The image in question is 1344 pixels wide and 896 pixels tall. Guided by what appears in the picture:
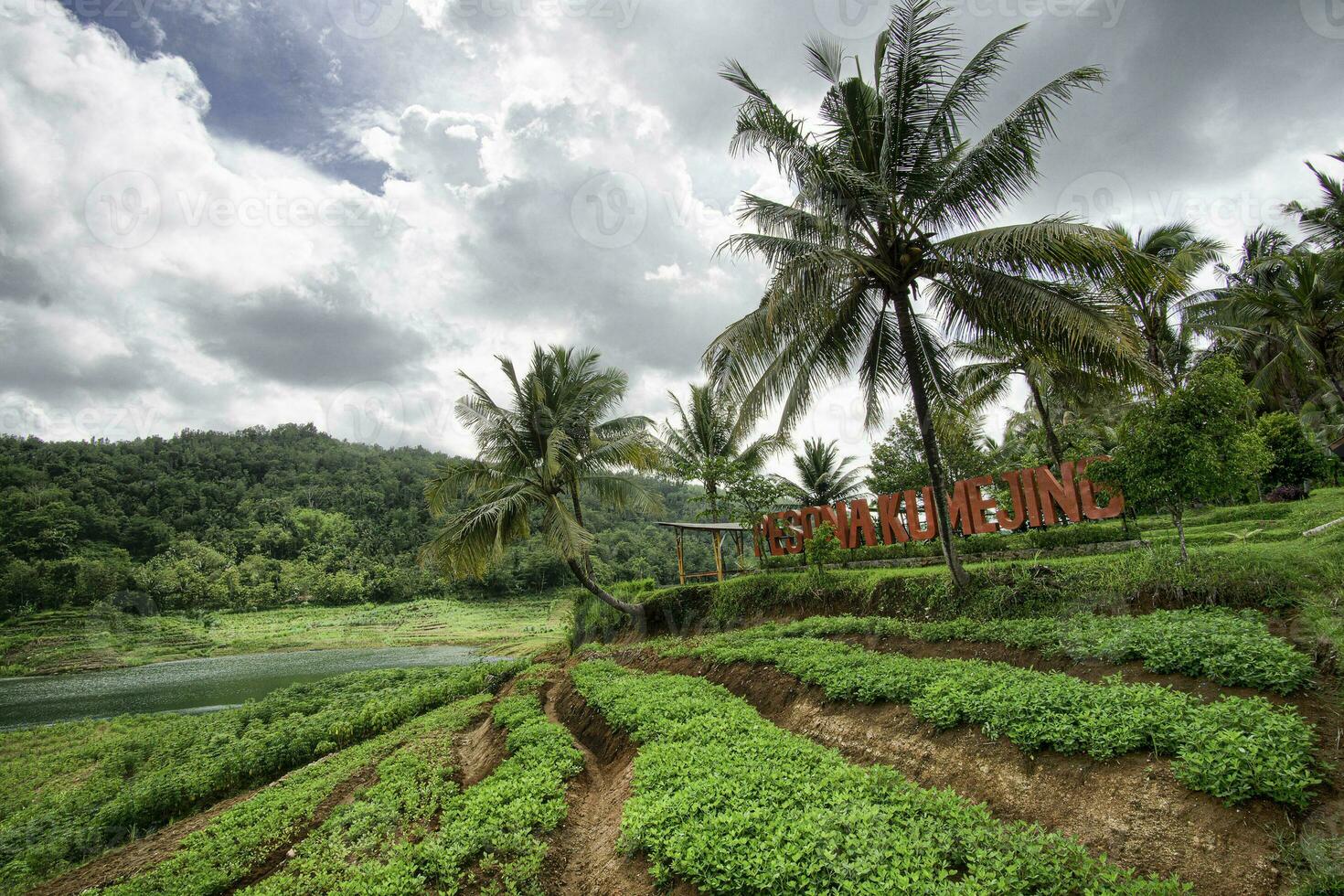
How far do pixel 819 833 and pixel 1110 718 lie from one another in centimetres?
261

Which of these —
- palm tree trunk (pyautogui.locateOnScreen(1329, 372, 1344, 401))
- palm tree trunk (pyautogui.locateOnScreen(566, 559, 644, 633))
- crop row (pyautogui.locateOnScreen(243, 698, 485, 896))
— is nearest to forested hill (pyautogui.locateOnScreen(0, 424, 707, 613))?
palm tree trunk (pyautogui.locateOnScreen(566, 559, 644, 633))

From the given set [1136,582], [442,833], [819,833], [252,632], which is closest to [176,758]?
[442,833]

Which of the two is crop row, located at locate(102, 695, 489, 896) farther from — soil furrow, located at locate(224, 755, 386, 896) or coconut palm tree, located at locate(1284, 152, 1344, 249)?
coconut palm tree, located at locate(1284, 152, 1344, 249)

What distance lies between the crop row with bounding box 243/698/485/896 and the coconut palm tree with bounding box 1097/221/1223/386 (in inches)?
440

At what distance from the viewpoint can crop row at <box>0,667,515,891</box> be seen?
27.8 ft

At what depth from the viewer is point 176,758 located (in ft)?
38.6

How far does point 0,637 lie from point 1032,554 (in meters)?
64.1

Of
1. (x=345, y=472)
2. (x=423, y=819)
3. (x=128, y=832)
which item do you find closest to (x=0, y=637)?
(x=345, y=472)

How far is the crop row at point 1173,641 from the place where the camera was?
469cm

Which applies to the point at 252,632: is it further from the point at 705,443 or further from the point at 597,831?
the point at 597,831

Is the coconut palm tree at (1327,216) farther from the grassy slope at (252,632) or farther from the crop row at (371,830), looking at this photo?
the grassy slope at (252,632)

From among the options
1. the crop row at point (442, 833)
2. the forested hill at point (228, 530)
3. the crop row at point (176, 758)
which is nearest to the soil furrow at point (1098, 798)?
the crop row at point (442, 833)

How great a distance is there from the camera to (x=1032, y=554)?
475 inches

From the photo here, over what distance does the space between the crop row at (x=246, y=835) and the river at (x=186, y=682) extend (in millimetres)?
15207
